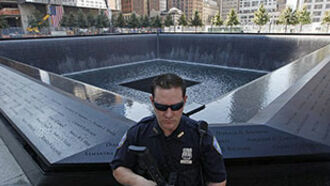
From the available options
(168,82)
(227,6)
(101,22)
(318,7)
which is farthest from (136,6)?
(168,82)

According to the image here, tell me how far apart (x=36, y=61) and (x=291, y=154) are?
12.3m

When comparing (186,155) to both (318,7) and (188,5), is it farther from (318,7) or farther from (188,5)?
(188,5)

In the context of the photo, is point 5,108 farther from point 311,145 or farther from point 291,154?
point 311,145

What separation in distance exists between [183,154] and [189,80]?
9041 mm

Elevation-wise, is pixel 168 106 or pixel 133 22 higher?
pixel 133 22

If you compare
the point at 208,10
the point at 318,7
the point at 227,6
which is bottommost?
the point at 318,7

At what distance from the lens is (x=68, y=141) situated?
227 cm

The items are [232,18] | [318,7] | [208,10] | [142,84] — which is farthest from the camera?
[208,10]

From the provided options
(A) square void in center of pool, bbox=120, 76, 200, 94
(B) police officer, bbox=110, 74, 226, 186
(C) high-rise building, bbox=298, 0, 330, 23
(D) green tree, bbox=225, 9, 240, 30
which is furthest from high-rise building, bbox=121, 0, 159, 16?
(B) police officer, bbox=110, 74, 226, 186

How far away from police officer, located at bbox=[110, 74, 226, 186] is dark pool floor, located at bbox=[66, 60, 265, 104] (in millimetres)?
5540

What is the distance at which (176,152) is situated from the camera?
131 cm

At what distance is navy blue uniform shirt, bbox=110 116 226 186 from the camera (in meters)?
1.30

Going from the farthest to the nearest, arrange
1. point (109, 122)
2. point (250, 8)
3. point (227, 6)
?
point (227, 6) < point (250, 8) < point (109, 122)

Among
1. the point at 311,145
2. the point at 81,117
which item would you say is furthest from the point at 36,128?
the point at 311,145
